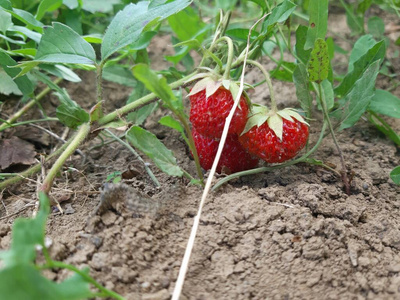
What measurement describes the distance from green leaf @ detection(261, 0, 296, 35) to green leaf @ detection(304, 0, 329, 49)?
0.10m

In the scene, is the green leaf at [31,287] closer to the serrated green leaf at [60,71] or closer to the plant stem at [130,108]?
the plant stem at [130,108]

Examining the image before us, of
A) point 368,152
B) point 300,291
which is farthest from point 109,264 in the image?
point 368,152

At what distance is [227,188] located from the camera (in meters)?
1.35

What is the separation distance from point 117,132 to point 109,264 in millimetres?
857

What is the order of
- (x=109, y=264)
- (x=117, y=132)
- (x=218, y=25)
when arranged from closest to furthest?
(x=109, y=264) < (x=218, y=25) < (x=117, y=132)

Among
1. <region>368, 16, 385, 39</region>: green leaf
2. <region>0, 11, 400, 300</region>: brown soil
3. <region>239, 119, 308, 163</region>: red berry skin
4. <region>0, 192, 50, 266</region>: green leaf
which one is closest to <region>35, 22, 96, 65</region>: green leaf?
<region>0, 11, 400, 300</region>: brown soil

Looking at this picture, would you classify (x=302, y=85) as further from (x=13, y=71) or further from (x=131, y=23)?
(x=13, y=71)

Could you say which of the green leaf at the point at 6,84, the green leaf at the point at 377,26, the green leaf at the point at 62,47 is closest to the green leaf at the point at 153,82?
the green leaf at the point at 62,47

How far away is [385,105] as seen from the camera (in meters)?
1.65

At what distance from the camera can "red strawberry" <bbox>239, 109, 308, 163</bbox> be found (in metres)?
1.36

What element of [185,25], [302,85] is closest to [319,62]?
[302,85]

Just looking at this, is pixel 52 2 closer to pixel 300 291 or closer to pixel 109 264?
pixel 109 264

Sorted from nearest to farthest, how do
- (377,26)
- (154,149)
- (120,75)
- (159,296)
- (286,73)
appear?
Answer: 1. (159,296)
2. (154,149)
3. (286,73)
4. (120,75)
5. (377,26)

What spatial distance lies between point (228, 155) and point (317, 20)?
48 centimetres
